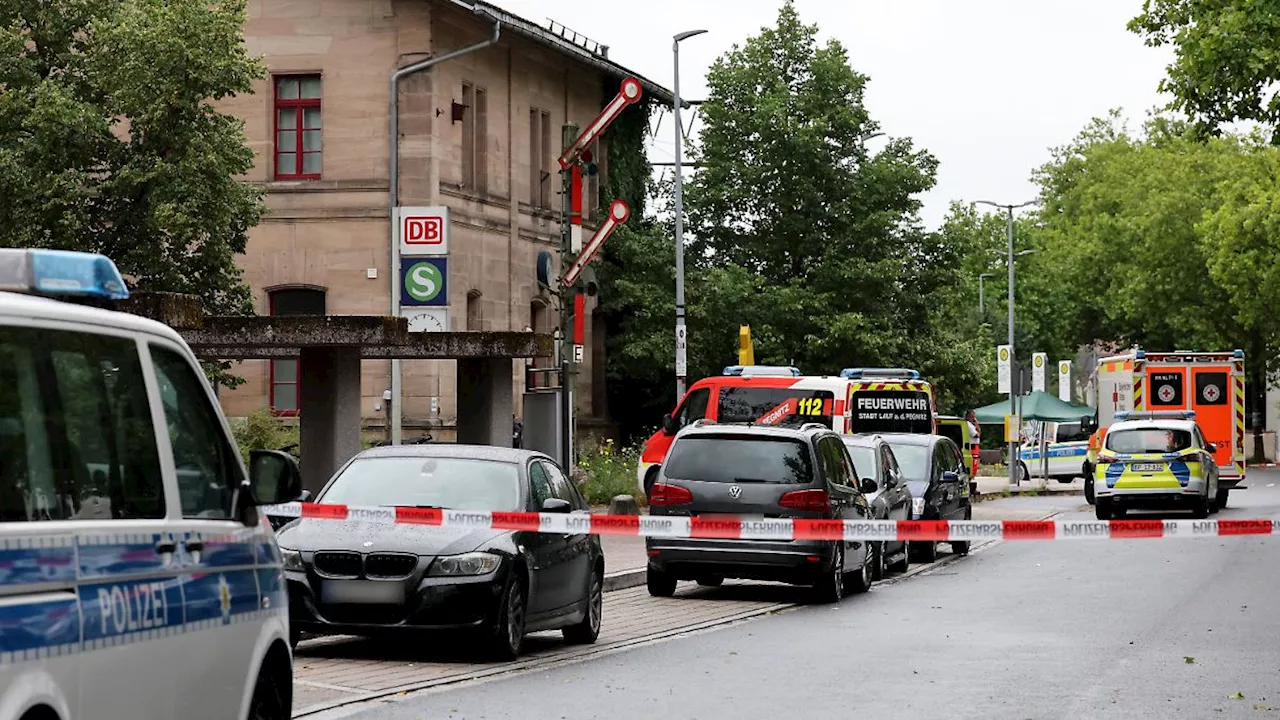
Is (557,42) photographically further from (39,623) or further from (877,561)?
(39,623)

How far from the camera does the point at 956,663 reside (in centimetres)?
1452

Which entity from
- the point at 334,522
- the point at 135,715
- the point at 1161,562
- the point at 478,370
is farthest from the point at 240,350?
the point at 135,715

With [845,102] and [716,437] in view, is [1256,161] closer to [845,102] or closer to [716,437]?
[845,102]

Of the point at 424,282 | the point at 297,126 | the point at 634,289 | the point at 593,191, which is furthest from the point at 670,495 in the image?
the point at 593,191

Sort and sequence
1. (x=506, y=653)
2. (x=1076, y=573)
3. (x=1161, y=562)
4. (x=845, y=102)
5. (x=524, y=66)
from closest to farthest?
(x=506, y=653)
(x=1076, y=573)
(x=1161, y=562)
(x=524, y=66)
(x=845, y=102)

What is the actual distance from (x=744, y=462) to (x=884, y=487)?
4.61 m

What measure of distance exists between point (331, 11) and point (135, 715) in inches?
1493

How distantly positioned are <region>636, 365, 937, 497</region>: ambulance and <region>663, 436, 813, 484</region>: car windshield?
31.0ft

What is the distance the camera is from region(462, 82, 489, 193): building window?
4488 centimetres

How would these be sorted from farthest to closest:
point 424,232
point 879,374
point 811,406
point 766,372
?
1. point 879,374
2. point 811,406
3. point 766,372
4. point 424,232

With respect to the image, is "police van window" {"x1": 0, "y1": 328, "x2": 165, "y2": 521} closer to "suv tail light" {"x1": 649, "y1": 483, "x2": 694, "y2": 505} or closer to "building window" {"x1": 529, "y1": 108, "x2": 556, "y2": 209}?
"suv tail light" {"x1": 649, "y1": 483, "x2": 694, "y2": 505}

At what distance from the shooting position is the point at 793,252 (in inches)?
2108

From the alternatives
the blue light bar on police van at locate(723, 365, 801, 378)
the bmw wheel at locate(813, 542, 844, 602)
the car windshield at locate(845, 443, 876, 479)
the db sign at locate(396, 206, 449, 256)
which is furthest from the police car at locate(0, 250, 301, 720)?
the blue light bar on police van at locate(723, 365, 801, 378)

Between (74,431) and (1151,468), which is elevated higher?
(74,431)
